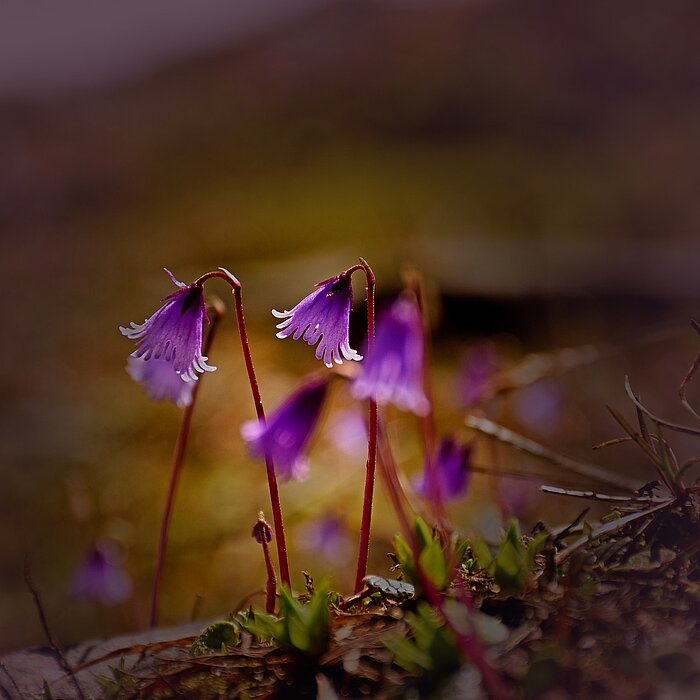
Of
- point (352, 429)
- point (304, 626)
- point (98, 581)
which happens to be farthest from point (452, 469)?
point (98, 581)

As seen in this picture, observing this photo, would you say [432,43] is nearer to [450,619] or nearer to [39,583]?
[39,583]

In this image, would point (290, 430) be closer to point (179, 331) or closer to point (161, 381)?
point (179, 331)

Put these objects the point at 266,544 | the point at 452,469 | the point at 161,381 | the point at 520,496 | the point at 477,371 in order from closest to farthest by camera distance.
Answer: the point at 266,544
the point at 161,381
the point at 452,469
the point at 477,371
the point at 520,496

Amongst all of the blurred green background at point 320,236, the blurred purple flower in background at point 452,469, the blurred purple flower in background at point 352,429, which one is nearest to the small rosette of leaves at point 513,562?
the blurred purple flower in background at point 452,469

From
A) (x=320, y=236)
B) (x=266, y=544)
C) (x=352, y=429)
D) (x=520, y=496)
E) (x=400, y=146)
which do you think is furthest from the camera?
(x=400, y=146)

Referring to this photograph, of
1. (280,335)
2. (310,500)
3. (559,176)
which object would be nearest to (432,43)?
(559,176)

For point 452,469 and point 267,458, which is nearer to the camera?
point 267,458
